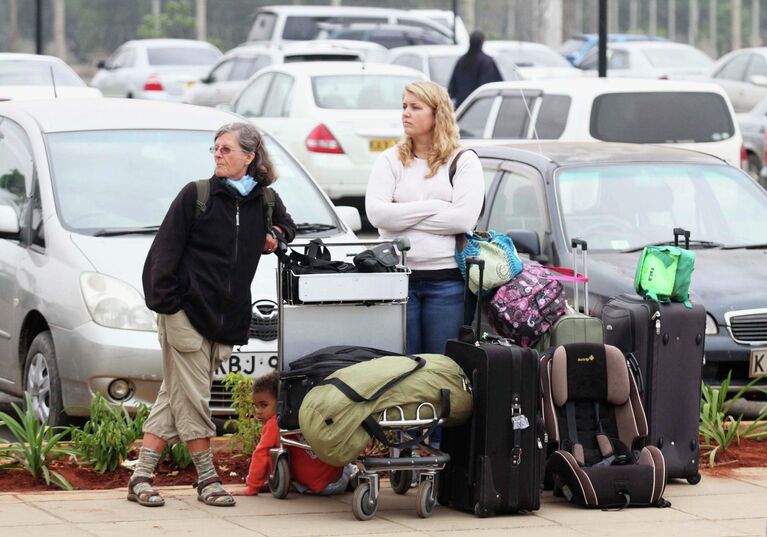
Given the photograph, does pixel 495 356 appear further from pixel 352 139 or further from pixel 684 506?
pixel 352 139

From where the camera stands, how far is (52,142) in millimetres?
9203

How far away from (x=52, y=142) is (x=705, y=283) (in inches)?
146

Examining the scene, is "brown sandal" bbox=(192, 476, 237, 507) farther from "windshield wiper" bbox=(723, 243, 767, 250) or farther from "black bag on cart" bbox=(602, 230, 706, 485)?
"windshield wiper" bbox=(723, 243, 767, 250)

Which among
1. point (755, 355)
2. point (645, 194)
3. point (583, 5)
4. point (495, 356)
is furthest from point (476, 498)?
point (583, 5)

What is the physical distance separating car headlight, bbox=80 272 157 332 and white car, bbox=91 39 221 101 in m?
26.0

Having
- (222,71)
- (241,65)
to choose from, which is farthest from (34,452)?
(222,71)

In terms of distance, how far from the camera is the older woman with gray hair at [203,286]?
661 centimetres

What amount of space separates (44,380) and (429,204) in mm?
2395

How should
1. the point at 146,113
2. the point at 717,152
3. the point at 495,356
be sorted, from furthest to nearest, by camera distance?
1. the point at 717,152
2. the point at 146,113
3. the point at 495,356

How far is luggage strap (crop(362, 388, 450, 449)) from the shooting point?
6363 mm

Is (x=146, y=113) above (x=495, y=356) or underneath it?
above

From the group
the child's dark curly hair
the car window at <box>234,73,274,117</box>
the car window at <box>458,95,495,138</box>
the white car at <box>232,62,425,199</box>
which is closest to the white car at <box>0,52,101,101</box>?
the car window at <box>234,73,274,117</box>

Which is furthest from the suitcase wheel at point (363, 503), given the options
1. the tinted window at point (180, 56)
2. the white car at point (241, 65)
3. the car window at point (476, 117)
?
the tinted window at point (180, 56)

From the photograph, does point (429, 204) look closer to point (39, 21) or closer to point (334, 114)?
point (334, 114)
